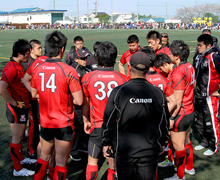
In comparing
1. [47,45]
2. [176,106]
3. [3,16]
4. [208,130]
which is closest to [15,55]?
[47,45]

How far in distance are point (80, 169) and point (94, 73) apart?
7.27 feet

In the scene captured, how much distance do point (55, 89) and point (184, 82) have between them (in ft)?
6.67

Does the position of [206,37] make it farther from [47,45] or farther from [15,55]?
[15,55]

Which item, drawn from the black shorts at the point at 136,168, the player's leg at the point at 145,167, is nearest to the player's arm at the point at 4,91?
the black shorts at the point at 136,168

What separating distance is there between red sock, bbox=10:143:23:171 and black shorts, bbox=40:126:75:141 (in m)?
1.15

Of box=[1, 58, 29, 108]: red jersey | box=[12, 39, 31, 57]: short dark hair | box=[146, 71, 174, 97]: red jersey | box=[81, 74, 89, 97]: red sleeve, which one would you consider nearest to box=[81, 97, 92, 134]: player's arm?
box=[81, 74, 89, 97]: red sleeve

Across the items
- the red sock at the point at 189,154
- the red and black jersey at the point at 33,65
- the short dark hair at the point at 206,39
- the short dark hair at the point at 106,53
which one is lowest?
the red sock at the point at 189,154

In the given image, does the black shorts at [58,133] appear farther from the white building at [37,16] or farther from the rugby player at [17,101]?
the white building at [37,16]

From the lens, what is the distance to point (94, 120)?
144 inches

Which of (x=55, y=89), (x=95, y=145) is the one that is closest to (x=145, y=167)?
(x=95, y=145)

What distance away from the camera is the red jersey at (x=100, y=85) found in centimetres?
349

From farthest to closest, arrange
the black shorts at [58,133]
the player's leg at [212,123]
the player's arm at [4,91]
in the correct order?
1. the player's leg at [212,123]
2. the player's arm at [4,91]
3. the black shorts at [58,133]

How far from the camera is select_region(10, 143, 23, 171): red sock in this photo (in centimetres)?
446

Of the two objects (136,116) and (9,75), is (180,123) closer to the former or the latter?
(136,116)
